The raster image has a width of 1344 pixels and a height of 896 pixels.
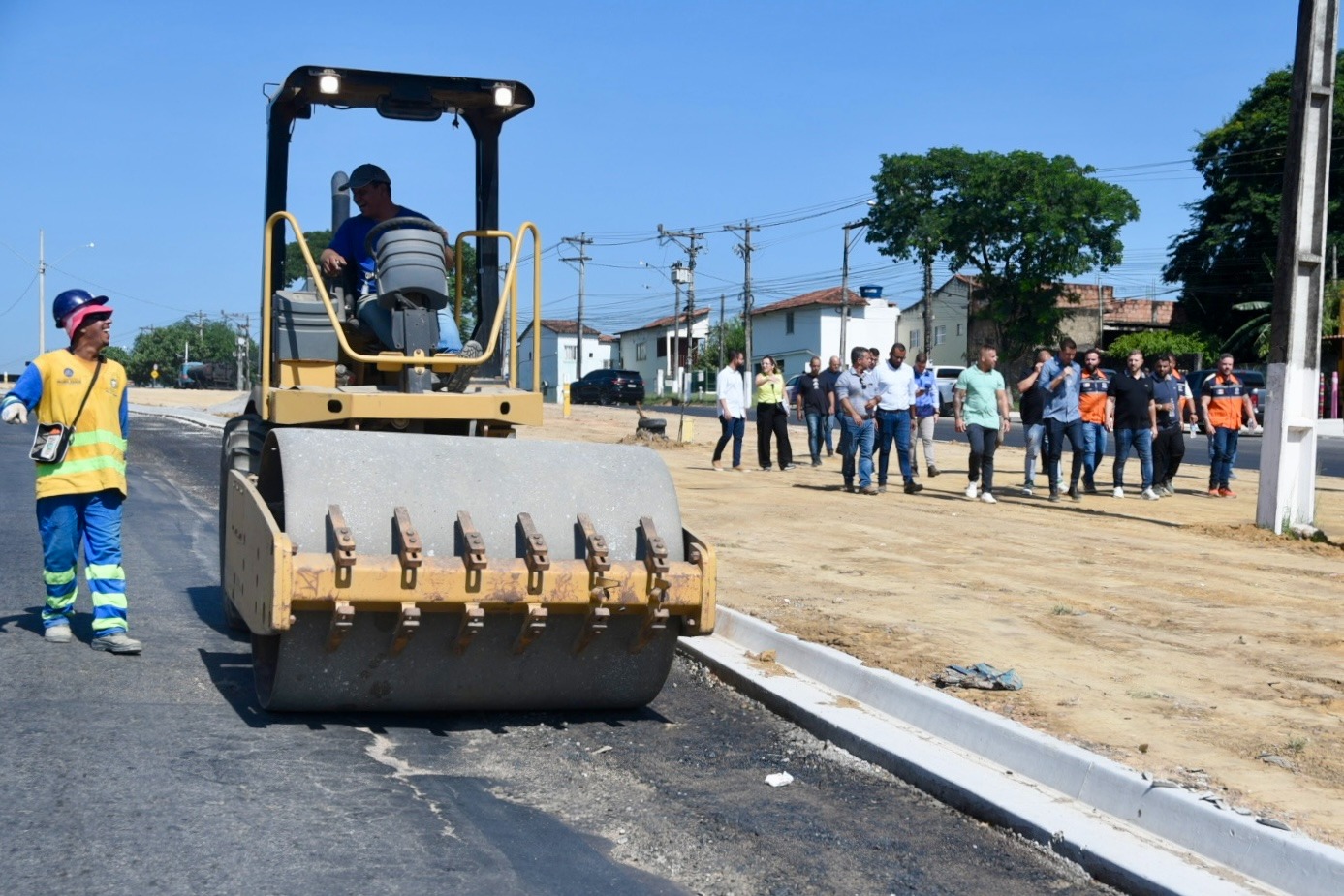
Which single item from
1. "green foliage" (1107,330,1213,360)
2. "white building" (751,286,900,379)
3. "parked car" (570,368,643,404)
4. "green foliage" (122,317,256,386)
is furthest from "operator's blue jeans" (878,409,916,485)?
"green foliage" (122,317,256,386)

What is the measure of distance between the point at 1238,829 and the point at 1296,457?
1015 cm

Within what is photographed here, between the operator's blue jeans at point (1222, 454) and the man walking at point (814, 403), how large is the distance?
5639 millimetres

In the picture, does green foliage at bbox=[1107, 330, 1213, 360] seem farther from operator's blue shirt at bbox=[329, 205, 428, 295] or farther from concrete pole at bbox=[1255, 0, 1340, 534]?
operator's blue shirt at bbox=[329, 205, 428, 295]

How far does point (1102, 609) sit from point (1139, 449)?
8641mm

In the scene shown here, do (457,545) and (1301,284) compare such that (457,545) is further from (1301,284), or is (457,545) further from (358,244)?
(1301,284)

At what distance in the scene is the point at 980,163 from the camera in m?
65.0

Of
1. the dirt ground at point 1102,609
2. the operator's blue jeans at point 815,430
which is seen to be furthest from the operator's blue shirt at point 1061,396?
the operator's blue jeans at point 815,430

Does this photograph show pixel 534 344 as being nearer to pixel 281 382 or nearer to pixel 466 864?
pixel 281 382

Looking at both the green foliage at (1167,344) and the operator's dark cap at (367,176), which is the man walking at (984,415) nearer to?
the operator's dark cap at (367,176)

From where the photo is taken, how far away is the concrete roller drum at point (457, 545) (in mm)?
5684

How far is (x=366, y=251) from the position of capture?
7.10m

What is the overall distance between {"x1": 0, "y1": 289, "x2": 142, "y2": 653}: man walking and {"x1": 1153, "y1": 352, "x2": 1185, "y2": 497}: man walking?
1342 cm

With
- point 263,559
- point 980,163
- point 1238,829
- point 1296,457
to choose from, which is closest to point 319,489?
point 263,559

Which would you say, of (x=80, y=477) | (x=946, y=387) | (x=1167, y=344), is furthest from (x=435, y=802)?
(x=1167, y=344)
